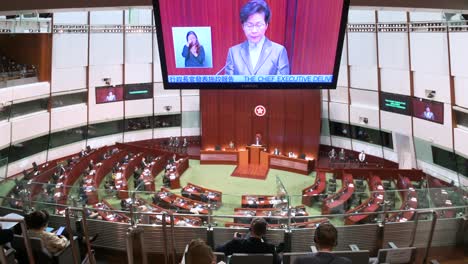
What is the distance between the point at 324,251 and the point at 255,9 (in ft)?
23.9

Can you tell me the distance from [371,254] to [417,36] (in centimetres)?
1057

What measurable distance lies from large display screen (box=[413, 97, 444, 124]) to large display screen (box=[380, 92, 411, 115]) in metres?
0.32

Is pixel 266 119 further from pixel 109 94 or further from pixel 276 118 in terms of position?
A: pixel 109 94

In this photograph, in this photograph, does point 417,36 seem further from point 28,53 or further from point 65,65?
point 28,53

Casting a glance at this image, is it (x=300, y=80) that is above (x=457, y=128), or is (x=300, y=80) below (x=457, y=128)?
above

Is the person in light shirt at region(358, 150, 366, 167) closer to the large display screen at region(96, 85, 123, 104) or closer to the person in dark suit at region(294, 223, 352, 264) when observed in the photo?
the large display screen at region(96, 85, 123, 104)

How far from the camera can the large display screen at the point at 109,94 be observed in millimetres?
16875

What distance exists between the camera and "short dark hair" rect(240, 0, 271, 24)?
362 inches

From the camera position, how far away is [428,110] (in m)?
13.3

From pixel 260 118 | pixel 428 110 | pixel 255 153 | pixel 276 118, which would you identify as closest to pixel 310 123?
pixel 276 118

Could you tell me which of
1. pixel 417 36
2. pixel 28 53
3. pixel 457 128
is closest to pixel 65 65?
pixel 28 53

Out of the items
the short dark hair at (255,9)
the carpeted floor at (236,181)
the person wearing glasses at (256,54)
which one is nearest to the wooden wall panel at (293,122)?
the carpeted floor at (236,181)

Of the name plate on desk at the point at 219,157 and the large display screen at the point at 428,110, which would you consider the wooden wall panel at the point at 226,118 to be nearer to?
the name plate on desk at the point at 219,157

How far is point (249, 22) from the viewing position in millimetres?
9508
